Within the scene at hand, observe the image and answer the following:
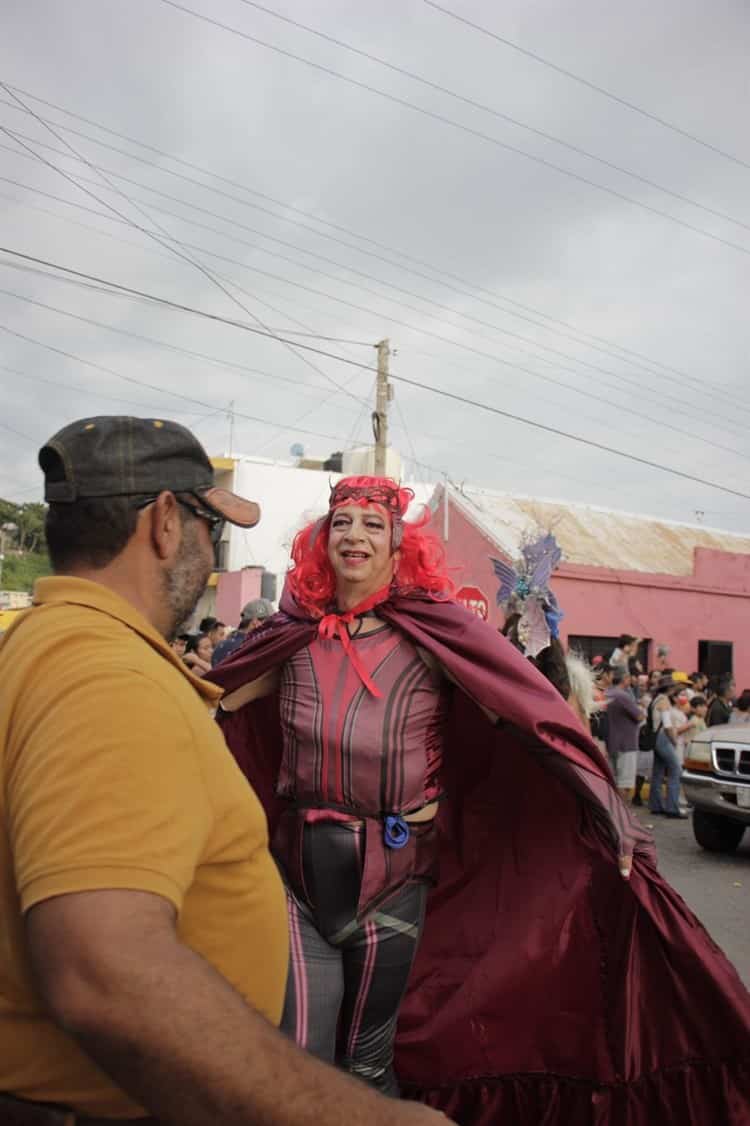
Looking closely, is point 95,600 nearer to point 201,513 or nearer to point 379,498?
point 201,513

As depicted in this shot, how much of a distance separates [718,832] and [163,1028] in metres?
9.05

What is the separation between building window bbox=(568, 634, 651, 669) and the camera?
67.6 feet

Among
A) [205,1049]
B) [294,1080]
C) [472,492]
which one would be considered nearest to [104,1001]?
[205,1049]

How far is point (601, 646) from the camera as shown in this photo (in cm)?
2100

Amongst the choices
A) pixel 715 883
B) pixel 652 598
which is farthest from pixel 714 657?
pixel 715 883

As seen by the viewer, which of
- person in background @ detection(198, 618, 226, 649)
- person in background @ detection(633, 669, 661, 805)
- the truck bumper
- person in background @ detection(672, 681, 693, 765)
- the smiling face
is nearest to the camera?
the smiling face

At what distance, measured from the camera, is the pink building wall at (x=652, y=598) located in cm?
2067

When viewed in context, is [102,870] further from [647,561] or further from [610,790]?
[647,561]

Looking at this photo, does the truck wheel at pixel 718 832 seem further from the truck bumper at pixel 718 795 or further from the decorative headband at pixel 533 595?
the decorative headband at pixel 533 595

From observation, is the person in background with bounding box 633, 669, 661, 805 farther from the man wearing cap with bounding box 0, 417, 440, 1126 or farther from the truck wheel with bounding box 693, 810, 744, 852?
the man wearing cap with bounding box 0, 417, 440, 1126

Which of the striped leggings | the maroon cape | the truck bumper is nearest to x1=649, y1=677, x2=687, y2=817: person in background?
the truck bumper

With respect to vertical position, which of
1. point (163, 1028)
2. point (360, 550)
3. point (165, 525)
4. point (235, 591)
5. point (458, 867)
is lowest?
point (458, 867)

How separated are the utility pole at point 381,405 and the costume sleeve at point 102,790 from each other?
61.6 ft

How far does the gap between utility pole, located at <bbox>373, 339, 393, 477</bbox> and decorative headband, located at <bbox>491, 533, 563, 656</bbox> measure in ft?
47.8
